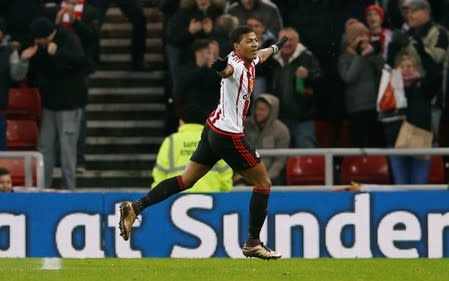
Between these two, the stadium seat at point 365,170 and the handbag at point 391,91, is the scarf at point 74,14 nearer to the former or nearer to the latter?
the stadium seat at point 365,170

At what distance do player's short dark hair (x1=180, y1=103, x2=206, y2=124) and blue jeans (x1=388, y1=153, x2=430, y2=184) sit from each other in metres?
2.96

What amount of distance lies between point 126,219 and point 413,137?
5.45 metres

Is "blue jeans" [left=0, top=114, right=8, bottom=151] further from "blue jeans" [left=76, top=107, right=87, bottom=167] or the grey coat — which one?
the grey coat

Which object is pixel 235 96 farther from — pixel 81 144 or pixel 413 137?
pixel 81 144

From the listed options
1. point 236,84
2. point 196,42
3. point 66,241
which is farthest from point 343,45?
point 236,84

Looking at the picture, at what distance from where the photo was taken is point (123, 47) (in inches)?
784

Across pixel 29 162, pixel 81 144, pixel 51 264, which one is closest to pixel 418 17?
pixel 81 144

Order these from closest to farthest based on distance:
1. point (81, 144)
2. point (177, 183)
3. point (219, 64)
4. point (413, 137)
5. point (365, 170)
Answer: point (219, 64) → point (177, 183) → point (413, 137) → point (365, 170) → point (81, 144)

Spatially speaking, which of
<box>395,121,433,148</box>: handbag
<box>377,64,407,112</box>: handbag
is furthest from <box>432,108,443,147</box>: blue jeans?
<box>377,64,407,112</box>: handbag

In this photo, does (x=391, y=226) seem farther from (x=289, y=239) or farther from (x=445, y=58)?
(x=445, y=58)

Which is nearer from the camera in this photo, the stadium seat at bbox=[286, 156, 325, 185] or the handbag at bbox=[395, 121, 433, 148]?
the handbag at bbox=[395, 121, 433, 148]

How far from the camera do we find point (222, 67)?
1138 cm

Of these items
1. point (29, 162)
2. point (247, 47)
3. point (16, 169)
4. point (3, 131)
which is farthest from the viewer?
point (3, 131)

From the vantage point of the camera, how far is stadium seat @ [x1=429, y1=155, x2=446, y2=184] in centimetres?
1727
